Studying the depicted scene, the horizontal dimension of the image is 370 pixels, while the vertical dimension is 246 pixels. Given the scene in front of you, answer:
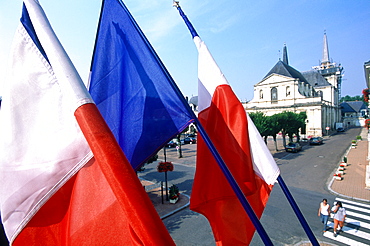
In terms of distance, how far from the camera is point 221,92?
3402 mm

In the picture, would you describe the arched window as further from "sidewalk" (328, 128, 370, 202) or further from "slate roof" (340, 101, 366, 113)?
"slate roof" (340, 101, 366, 113)

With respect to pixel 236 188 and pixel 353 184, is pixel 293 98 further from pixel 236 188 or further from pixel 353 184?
pixel 236 188

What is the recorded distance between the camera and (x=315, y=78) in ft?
218

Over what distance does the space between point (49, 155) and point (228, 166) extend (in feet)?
7.64

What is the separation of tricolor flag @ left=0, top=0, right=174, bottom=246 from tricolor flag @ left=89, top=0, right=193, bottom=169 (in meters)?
1.22

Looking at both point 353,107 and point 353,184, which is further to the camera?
point 353,107

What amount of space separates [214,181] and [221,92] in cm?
145

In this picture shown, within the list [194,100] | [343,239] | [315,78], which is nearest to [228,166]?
[343,239]

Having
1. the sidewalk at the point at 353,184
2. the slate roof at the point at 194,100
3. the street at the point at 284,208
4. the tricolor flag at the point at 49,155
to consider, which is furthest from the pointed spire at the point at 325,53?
the tricolor flag at the point at 49,155

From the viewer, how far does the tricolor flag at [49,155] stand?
176 centimetres

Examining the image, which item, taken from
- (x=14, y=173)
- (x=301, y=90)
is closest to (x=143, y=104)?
(x=14, y=173)

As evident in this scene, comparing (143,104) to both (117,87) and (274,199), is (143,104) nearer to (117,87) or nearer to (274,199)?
(117,87)

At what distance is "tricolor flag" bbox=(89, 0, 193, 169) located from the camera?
3.10m

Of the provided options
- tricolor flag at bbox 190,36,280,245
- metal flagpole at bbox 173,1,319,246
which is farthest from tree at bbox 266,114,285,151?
metal flagpole at bbox 173,1,319,246
